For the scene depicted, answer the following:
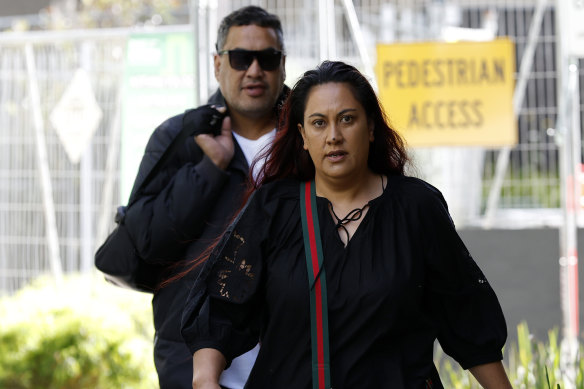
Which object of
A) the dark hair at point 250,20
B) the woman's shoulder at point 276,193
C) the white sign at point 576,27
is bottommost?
the woman's shoulder at point 276,193

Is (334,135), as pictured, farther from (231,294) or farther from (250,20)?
(250,20)

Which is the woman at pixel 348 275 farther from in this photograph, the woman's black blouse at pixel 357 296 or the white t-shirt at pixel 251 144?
the white t-shirt at pixel 251 144

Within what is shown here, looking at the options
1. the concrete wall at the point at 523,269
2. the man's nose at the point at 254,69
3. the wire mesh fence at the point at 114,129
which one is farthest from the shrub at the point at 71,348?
the man's nose at the point at 254,69

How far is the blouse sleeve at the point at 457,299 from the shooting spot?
2.69m

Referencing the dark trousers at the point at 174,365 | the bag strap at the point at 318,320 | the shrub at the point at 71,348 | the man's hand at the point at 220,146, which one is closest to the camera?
the bag strap at the point at 318,320

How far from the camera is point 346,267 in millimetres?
2598

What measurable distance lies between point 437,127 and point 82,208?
9.50 ft

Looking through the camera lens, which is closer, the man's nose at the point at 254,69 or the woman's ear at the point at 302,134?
the woman's ear at the point at 302,134

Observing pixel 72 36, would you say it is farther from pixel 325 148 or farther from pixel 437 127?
pixel 325 148

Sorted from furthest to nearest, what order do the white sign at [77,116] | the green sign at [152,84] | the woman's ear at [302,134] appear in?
the white sign at [77,116], the green sign at [152,84], the woman's ear at [302,134]

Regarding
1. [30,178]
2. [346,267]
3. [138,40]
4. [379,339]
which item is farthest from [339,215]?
[30,178]

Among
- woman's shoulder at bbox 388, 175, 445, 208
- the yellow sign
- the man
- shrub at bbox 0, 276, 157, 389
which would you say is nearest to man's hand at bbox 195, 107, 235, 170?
the man

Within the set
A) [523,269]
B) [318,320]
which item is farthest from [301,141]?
[523,269]

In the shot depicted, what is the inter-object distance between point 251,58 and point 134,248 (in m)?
0.81
